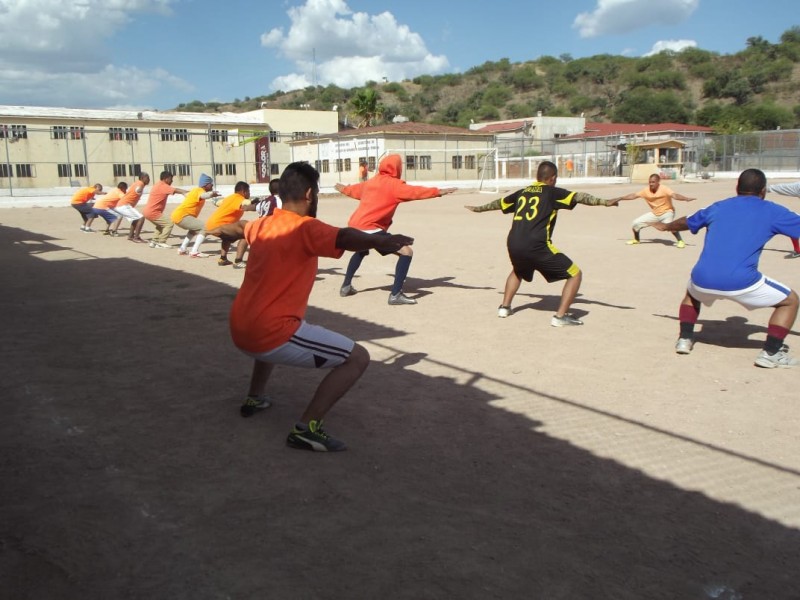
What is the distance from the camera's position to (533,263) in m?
7.64

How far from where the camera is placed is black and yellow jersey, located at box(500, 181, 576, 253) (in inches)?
298

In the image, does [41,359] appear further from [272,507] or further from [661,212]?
[661,212]

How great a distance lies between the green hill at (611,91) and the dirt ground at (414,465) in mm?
89493

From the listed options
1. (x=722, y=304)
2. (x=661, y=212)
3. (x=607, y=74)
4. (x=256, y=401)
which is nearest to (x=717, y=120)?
(x=607, y=74)

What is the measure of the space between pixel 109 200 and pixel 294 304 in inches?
587

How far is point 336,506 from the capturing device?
3561mm

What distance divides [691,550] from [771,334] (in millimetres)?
3418

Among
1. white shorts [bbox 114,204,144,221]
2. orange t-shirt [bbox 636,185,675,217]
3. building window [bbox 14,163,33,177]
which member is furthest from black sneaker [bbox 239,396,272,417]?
building window [bbox 14,163,33,177]

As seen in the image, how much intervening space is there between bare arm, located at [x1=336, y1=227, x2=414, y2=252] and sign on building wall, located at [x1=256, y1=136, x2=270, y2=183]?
4172cm

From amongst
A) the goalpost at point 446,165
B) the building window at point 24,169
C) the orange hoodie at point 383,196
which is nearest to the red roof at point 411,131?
the goalpost at point 446,165

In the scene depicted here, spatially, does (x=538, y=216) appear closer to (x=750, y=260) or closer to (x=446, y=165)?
(x=750, y=260)

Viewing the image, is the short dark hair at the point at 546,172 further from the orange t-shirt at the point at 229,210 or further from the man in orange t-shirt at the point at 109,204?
the man in orange t-shirt at the point at 109,204

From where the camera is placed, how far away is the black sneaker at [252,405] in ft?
15.8

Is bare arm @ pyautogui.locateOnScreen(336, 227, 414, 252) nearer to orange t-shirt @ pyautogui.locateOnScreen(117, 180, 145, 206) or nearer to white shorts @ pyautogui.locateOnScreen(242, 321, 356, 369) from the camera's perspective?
white shorts @ pyautogui.locateOnScreen(242, 321, 356, 369)
